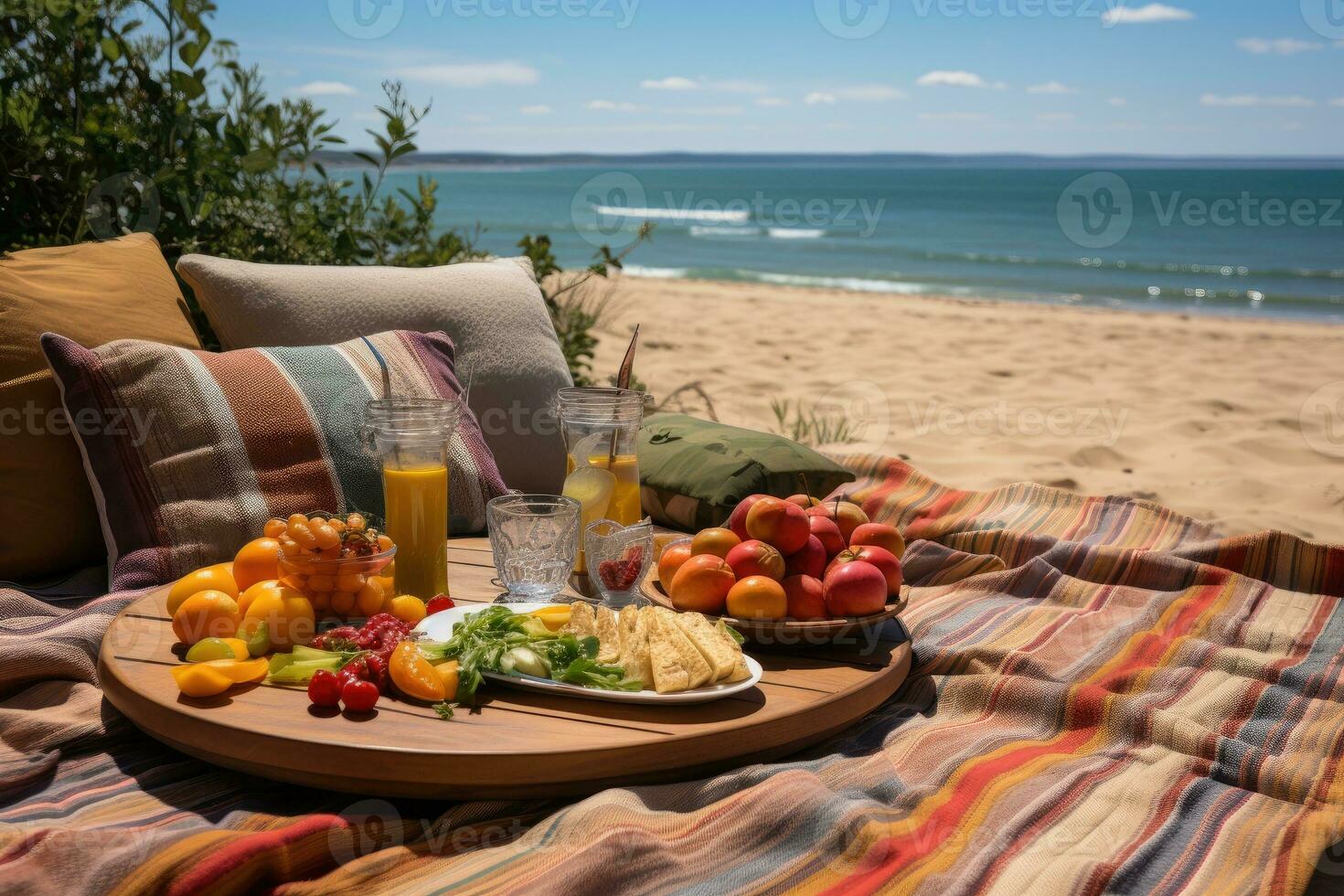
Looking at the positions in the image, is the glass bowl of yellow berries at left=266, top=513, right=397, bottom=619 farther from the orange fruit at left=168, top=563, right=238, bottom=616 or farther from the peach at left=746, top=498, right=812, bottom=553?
the peach at left=746, top=498, right=812, bottom=553

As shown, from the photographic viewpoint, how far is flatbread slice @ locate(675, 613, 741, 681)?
174 centimetres

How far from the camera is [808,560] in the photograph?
2.14 m

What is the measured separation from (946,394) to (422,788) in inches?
236

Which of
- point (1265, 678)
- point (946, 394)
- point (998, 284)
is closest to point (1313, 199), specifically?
point (998, 284)

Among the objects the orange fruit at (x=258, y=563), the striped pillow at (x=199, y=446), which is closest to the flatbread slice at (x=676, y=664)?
the orange fruit at (x=258, y=563)

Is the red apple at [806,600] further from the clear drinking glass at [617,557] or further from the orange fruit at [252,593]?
the orange fruit at [252,593]

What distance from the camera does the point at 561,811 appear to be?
1.60m

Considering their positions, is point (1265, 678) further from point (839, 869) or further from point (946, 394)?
point (946, 394)

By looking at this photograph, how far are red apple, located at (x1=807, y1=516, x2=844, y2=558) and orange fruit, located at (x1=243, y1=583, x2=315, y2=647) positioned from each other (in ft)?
3.27

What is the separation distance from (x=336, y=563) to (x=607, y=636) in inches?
19.8

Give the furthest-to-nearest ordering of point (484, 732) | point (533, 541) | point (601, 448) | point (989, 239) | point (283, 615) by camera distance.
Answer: point (989, 239) → point (601, 448) → point (533, 541) → point (283, 615) → point (484, 732)

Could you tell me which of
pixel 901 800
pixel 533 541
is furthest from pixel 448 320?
pixel 901 800

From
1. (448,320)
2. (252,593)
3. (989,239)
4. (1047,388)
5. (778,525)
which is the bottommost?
(1047,388)

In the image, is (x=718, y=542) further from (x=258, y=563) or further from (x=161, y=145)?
(x=161, y=145)
